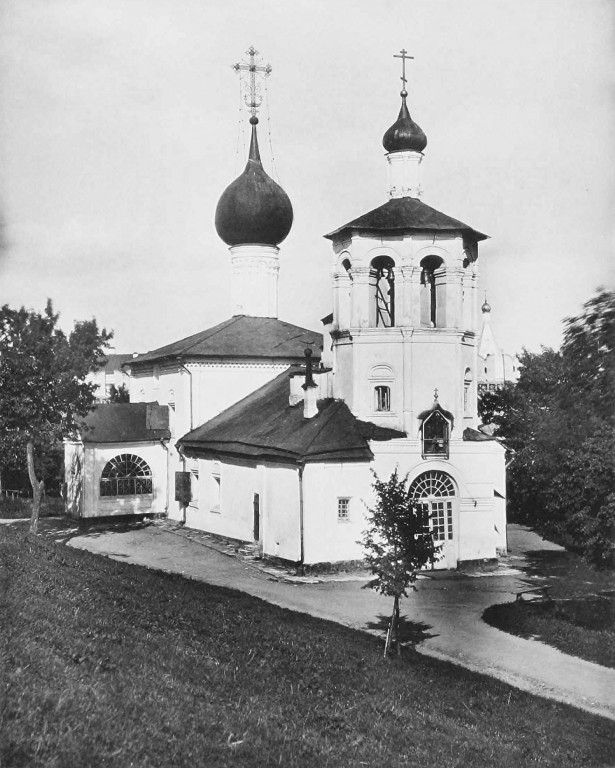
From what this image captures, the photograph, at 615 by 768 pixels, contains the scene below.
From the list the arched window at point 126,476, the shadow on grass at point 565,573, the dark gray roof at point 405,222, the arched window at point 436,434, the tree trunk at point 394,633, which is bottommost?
the shadow on grass at point 565,573

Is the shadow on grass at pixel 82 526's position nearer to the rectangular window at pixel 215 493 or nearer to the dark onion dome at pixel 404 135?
the rectangular window at pixel 215 493

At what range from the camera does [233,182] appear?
36.9 metres

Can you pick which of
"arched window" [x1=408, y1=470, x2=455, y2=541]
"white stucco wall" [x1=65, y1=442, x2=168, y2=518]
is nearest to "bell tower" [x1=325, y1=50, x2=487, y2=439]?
"arched window" [x1=408, y1=470, x2=455, y2=541]

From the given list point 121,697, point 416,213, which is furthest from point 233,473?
point 121,697

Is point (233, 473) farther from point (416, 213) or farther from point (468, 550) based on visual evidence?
point (416, 213)

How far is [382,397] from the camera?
24.6 m

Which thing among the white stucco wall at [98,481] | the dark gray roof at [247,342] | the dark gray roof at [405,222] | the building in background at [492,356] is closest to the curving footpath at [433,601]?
the white stucco wall at [98,481]

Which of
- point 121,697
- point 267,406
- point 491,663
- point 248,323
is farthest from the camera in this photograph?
point 248,323

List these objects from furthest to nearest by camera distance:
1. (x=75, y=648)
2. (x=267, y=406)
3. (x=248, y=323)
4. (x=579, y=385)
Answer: (x=248, y=323) < (x=267, y=406) < (x=579, y=385) < (x=75, y=648)

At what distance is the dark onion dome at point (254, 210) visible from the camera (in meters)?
36.5

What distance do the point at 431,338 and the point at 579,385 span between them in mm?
12358

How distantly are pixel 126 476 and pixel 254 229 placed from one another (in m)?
11.5

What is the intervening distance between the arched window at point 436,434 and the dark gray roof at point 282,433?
0.67 m

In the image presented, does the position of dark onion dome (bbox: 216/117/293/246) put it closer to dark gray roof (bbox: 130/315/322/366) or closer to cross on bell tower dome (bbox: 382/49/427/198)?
dark gray roof (bbox: 130/315/322/366)
